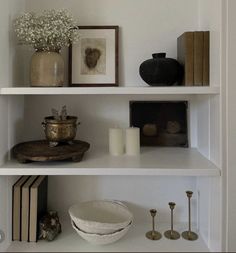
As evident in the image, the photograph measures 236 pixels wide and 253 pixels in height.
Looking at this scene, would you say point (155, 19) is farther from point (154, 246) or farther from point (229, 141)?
point (154, 246)

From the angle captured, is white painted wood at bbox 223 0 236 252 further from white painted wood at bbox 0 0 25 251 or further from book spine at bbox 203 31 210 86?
white painted wood at bbox 0 0 25 251

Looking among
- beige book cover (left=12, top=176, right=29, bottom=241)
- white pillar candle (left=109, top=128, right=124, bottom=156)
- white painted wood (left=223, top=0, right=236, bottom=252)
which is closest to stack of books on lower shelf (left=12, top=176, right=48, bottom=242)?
beige book cover (left=12, top=176, right=29, bottom=241)

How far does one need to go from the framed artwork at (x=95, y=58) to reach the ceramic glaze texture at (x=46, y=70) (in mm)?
173

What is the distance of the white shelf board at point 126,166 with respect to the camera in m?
1.04

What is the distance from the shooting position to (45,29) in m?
1.11

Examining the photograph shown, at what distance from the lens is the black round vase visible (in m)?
1.17

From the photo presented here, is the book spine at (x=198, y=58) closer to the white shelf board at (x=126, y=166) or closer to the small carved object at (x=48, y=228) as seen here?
the white shelf board at (x=126, y=166)

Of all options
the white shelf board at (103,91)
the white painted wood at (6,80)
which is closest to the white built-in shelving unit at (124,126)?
the white painted wood at (6,80)

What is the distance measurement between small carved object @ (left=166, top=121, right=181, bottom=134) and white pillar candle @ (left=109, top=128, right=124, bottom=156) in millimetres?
250

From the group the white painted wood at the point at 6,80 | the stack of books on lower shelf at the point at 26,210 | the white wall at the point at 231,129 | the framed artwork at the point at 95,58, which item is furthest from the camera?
the framed artwork at the point at 95,58

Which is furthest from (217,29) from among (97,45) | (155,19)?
(97,45)

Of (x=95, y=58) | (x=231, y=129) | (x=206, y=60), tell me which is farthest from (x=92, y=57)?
(x=231, y=129)

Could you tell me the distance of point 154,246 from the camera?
1.19 meters

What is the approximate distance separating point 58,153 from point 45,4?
0.73 meters
